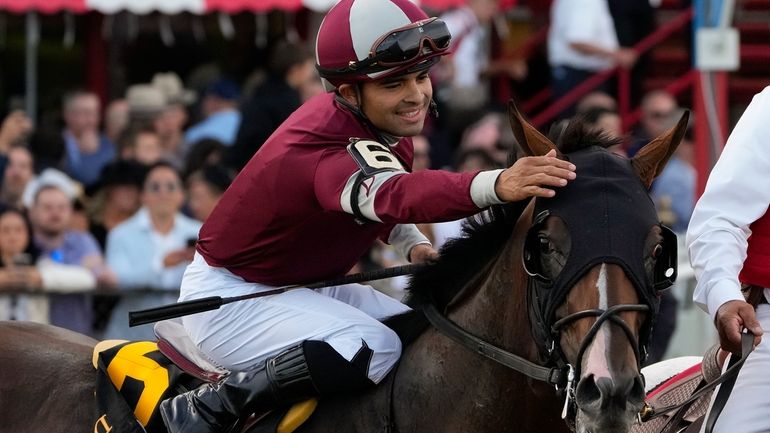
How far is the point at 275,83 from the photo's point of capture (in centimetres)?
1149

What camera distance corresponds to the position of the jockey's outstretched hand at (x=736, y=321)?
5.07 m

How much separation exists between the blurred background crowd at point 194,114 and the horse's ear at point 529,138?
3.74 metres

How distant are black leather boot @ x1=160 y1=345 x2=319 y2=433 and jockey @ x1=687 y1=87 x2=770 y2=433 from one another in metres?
1.37

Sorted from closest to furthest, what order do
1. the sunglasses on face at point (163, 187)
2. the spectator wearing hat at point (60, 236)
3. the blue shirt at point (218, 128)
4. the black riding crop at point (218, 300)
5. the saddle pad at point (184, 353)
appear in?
the black riding crop at point (218, 300) < the saddle pad at point (184, 353) < the spectator wearing hat at point (60, 236) < the sunglasses on face at point (163, 187) < the blue shirt at point (218, 128)

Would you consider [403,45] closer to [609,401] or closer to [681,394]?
[609,401]

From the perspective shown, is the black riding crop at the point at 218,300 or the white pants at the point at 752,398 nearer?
the white pants at the point at 752,398

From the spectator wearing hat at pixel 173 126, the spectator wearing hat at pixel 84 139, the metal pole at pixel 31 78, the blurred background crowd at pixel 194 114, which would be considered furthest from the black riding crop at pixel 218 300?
the metal pole at pixel 31 78

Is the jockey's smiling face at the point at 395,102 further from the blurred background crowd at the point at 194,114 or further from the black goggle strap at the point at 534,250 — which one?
the blurred background crowd at the point at 194,114

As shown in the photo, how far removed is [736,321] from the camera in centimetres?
508

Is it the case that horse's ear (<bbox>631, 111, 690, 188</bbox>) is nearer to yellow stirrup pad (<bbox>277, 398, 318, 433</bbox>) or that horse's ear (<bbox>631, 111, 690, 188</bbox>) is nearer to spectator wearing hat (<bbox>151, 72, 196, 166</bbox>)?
yellow stirrup pad (<bbox>277, 398, 318, 433</bbox>)

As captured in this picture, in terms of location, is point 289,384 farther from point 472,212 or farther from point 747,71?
point 747,71

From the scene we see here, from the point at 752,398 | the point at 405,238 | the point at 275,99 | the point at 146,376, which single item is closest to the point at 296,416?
the point at 146,376

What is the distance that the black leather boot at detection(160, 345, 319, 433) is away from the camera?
531 cm

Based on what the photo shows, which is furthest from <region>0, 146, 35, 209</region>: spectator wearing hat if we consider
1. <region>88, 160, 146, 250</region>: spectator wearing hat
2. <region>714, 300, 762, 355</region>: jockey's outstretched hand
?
<region>714, 300, 762, 355</region>: jockey's outstretched hand
